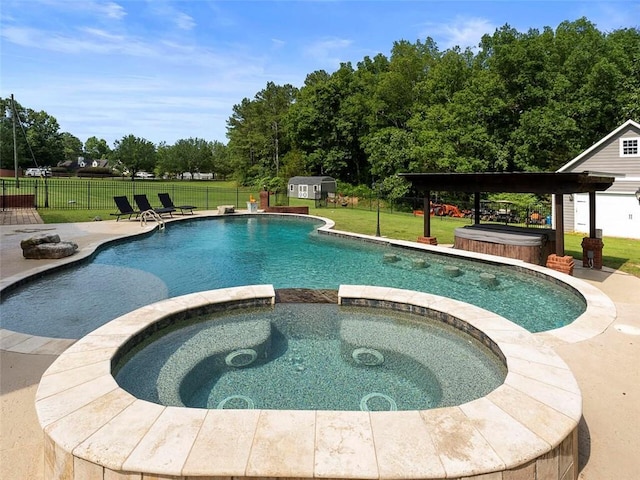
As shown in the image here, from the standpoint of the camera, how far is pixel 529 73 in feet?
94.8

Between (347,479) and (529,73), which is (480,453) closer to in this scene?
(347,479)

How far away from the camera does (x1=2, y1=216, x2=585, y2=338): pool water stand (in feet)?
23.0

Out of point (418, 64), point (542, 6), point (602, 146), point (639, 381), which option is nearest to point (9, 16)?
point (639, 381)

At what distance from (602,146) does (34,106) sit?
303ft

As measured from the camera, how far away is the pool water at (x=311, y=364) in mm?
4309

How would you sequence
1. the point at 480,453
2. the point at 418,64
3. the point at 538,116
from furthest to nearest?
1. the point at 418,64
2. the point at 538,116
3. the point at 480,453

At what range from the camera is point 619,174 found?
1688 centimetres

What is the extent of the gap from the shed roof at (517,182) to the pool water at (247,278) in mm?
2280

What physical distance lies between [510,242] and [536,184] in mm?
1845

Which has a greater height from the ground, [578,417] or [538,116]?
[538,116]

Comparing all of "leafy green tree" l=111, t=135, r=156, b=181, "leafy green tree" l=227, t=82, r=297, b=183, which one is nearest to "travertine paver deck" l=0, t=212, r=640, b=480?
"leafy green tree" l=227, t=82, r=297, b=183

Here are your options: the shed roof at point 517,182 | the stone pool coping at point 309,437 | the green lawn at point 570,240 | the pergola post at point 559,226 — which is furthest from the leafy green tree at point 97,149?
the stone pool coping at point 309,437

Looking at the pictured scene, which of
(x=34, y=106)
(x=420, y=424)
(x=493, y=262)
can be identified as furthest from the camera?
(x=34, y=106)

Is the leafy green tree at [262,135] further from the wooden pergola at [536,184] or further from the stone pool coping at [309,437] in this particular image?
the stone pool coping at [309,437]
